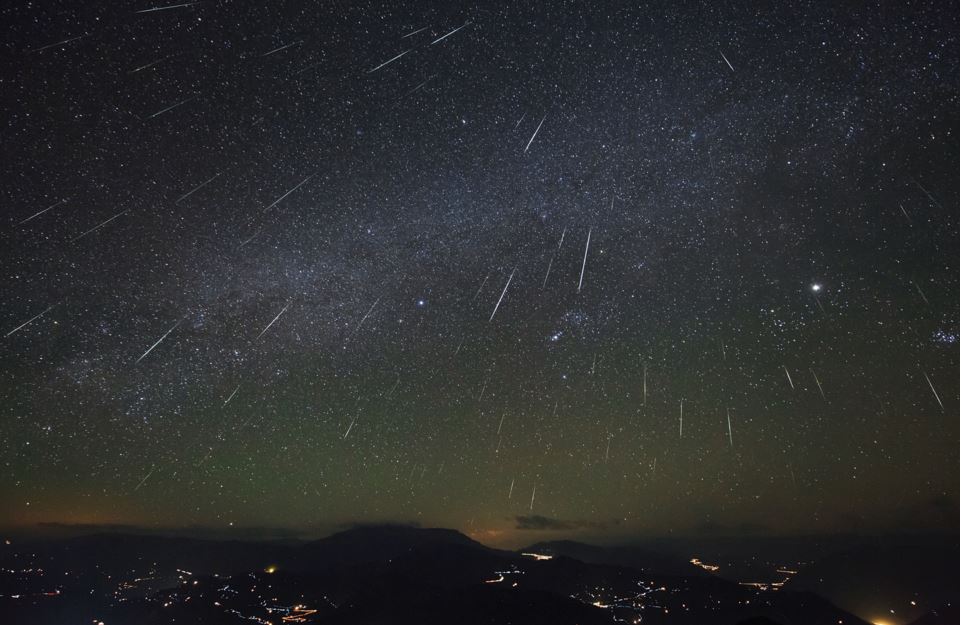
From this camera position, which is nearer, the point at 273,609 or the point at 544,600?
the point at 544,600

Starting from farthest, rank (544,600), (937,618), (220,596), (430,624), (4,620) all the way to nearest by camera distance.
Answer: (220,596), (937,618), (4,620), (544,600), (430,624)

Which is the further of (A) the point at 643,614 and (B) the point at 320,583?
(B) the point at 320,583

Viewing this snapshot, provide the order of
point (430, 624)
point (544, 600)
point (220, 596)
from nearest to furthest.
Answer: point (430, 624) → point (544, 600) → point (220, 596)

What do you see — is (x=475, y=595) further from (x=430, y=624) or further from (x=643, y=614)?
(x=643, y=614)

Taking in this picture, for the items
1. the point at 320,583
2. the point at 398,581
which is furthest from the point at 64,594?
the point at 398,581

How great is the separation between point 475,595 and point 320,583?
88218 millimetres

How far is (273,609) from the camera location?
15588 centimetres

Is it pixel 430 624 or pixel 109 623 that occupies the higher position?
pixel 430 624

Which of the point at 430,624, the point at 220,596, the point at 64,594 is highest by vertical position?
the point at 430,624

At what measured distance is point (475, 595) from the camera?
450 feet

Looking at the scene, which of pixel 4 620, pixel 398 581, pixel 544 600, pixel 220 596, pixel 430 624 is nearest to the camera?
pixel 430 624

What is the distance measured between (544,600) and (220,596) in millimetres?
111113

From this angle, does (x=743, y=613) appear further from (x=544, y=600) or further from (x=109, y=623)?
(x=109, y=623)

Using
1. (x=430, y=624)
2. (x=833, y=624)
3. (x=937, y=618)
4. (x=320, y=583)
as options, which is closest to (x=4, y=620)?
(x=320, y=583)
